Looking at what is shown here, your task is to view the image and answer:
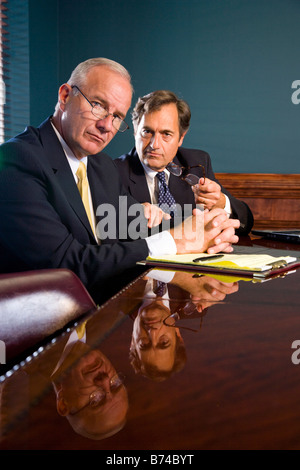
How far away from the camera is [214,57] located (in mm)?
3455

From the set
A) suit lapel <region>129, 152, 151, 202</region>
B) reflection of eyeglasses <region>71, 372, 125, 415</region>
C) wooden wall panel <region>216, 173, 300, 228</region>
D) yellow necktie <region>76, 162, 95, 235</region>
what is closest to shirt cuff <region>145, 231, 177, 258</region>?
yellow necktie <region>76, 162, 95, 235</region>

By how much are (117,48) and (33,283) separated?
313 cm

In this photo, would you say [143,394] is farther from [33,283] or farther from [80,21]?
[80,21]

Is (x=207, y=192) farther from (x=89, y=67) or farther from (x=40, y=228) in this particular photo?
(x=40, y=228)

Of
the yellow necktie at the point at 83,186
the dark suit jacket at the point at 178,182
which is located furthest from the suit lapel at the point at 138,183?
the yellow necktie at the point at 83,186

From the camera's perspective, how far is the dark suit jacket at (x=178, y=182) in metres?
2.39

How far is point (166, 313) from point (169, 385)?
1.01ft

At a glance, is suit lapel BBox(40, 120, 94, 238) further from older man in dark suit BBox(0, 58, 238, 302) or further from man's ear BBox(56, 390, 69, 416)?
man's ear BBox(56, 390, 69, 416)

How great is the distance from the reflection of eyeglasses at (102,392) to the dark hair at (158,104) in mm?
2474

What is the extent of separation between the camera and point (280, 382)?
1.54 feet

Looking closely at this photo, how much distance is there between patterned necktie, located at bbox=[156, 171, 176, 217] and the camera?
8.73ft

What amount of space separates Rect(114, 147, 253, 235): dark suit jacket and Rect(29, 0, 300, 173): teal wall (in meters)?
0.65

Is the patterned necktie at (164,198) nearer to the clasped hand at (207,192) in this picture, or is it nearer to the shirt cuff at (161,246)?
the clasped hand at (207,192)
